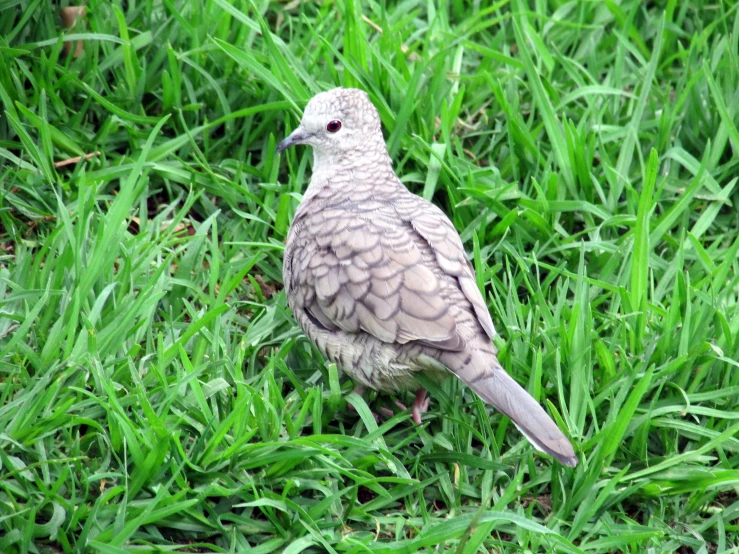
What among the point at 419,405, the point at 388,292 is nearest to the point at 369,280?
the point at 388,292

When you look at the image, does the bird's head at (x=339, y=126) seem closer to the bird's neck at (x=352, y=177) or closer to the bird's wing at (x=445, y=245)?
the bird's neck at (x=352, y=177)

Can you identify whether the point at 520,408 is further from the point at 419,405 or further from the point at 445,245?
the point at 445,245

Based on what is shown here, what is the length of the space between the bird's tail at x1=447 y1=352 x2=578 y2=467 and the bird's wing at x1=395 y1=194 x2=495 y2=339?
0.24 m

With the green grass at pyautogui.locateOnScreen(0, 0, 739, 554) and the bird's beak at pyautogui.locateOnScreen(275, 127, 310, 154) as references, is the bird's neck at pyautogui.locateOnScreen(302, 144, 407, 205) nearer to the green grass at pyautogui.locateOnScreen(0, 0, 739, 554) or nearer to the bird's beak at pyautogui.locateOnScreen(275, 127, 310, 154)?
the bird's beak at pyautogui.locateOnScreen(275, 127, 310, 154)

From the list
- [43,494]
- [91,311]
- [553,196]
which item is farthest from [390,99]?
[43,494]

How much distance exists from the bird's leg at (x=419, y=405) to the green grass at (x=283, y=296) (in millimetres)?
51

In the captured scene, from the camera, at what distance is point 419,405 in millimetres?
3566

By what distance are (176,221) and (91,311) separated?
76cm

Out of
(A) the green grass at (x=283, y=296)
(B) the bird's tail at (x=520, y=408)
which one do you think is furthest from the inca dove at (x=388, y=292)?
(A) the green grass at (x=283, y=296)

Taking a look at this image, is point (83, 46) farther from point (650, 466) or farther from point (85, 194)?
point (650, 466)

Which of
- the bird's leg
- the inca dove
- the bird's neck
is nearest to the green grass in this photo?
the bird's leg

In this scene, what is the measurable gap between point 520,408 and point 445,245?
80 cm

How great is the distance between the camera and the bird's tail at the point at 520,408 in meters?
2.99

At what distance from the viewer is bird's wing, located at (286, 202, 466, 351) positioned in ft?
10.6
